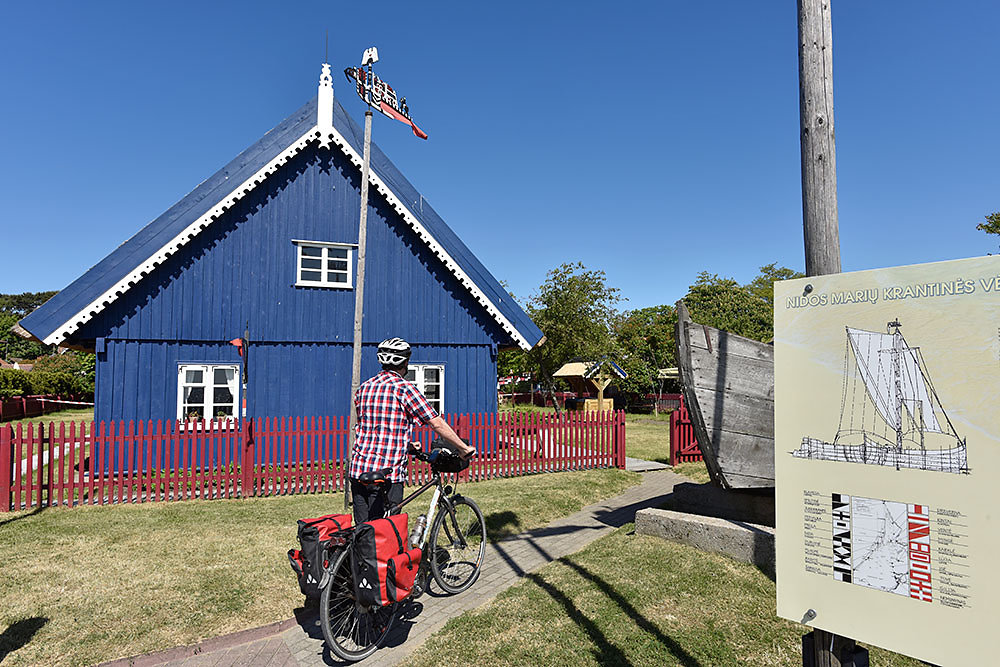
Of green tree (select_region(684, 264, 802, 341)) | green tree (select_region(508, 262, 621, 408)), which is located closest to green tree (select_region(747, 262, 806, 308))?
green tree (select_region(684, 264, 802, 341))

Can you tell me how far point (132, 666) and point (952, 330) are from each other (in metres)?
5.33

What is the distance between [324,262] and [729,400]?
Result: 1003cm

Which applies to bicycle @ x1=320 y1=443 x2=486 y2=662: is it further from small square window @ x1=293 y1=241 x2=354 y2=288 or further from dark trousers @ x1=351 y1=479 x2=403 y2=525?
small square window @ x1=293 y1=241 x2=354 y2=288

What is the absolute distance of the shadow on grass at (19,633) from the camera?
4.33 meters

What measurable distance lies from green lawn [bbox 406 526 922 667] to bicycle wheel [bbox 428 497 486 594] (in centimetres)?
45

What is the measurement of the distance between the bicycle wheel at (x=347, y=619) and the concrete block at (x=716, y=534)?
363cm

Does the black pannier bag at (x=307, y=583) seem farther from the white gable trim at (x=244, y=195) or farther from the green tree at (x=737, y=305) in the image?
the green tree at (x=737, y=305)

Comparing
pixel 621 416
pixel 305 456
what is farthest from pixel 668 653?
pixel 621 416

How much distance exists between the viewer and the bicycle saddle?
450 cm

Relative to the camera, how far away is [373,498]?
4.59m

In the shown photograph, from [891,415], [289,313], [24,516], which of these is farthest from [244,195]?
[891,415]

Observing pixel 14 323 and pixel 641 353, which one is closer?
pixel 641 353

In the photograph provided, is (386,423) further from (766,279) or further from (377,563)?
(766,279)

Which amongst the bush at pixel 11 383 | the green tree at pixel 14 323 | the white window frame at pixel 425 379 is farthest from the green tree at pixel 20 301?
the white window frame at pixel 425 379
